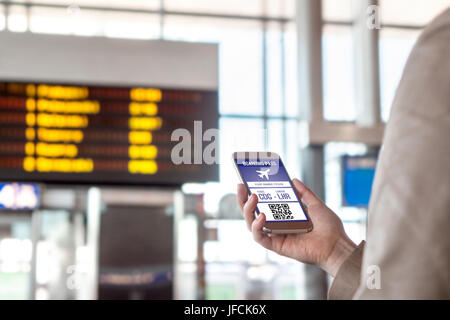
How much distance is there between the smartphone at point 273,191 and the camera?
47.7 inches

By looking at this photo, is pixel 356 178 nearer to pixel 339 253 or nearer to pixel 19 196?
pixel 19 196

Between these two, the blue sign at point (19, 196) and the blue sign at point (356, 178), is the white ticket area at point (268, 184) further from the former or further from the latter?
the blue sign at point (19, 196)

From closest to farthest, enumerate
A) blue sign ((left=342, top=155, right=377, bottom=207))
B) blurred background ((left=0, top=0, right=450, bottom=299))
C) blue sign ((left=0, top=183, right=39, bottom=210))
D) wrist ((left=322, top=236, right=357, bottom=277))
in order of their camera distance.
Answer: wrist ((left=322, top=236, right=357, bottom=277))
blurred background ((left=0, top=0, right=450, bottom=299))
blue sign ((left=342, top=155, right=377, bottom=207))
blue sign ((left=0, top=183, right=39, bottom=210))

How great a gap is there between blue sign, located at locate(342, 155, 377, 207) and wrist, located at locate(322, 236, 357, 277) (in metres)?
4.35

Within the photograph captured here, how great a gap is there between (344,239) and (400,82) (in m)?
0.68

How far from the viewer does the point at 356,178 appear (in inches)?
219

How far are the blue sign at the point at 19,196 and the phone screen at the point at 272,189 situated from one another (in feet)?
18.5

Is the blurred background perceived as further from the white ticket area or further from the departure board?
the white ticket area

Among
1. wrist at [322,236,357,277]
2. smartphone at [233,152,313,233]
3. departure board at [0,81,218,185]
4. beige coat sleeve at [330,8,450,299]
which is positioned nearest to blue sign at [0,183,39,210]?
departure board at [0,81,218,185]

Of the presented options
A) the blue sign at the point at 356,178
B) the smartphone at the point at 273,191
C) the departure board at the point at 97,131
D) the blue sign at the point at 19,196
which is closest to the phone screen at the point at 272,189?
the smartphone at the point at 273,191

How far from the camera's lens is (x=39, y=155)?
13.4 ft

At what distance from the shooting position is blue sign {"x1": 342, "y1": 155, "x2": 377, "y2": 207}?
5.50 meters

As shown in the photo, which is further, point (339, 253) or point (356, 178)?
point (356, 178)

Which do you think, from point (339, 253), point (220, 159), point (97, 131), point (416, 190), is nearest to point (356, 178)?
point (220, 159)
